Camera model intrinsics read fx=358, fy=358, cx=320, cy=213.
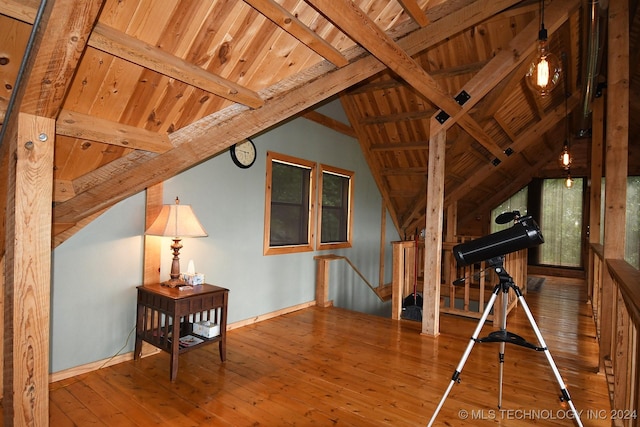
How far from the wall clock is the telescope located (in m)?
2.40

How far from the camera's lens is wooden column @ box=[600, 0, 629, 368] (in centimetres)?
254

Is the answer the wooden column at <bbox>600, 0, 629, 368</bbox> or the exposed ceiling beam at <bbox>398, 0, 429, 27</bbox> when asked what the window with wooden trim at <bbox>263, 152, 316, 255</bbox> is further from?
the wooden column at <bbox>600, 0, 629, 368</bbox>

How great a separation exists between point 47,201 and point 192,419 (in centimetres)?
146

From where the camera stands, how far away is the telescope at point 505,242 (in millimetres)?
1899

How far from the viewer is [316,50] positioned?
2244mm

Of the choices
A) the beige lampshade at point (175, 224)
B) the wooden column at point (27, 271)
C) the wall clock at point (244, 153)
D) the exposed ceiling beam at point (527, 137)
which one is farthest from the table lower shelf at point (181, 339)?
the exposed ceiling beam at point (527, 137)

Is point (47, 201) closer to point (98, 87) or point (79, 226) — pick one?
point (98, 87)

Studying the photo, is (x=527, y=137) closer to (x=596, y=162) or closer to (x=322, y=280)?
(x=596, y=162)

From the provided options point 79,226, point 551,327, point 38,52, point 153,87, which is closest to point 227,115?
point 153,87

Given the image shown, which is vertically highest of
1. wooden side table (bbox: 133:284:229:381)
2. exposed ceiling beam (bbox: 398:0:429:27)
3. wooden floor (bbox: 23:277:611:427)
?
exposed ceiling beam (bbox: 398:0:429:27)

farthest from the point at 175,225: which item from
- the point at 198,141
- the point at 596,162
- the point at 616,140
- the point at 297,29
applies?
the point at 596,162

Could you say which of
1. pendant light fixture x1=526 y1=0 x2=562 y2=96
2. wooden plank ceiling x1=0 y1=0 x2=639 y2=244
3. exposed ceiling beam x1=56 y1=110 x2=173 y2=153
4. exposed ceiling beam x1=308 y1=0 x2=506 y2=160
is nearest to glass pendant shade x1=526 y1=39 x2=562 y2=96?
pendant light fixture x1=526 y1=0 x2=562 y2=96

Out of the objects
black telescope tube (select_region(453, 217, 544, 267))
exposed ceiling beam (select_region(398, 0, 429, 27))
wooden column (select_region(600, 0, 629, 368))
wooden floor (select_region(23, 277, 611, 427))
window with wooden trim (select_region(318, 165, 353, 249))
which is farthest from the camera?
window with wooden trim (select_region(318, 165, 353, 249))

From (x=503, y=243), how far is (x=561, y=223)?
7.49 meters
